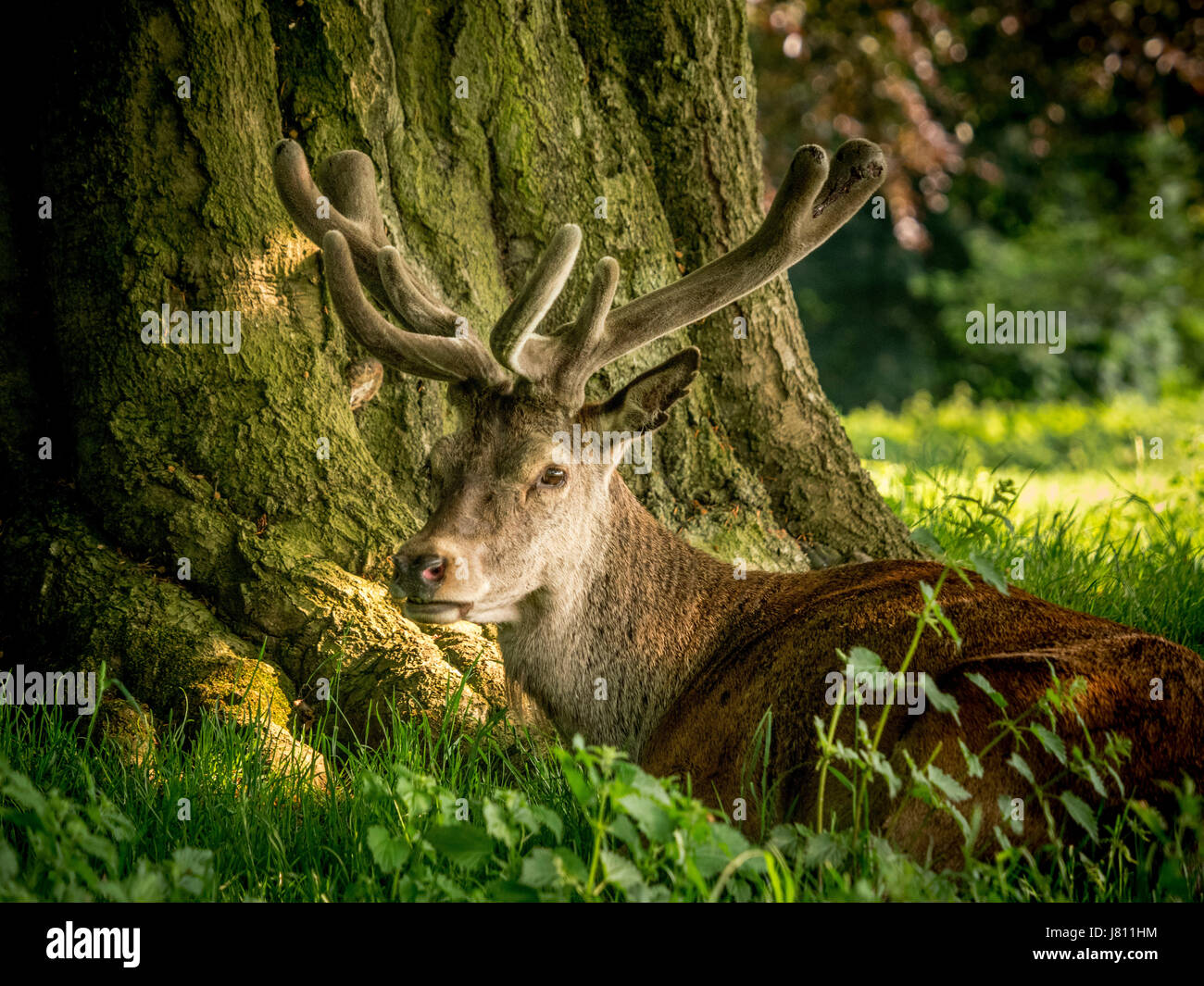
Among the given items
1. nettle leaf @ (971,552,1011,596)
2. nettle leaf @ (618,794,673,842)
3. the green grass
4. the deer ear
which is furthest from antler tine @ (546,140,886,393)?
nettle leaf @ (618,794,673,842)

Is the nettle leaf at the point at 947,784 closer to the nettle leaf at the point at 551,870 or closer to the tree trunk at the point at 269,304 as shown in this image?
the nettle leaf at the point at 551,870

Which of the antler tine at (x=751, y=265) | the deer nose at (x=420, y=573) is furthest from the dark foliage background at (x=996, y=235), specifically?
the deer nose at (x=420, y=573)

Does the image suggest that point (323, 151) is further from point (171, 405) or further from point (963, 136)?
point (963, 136)

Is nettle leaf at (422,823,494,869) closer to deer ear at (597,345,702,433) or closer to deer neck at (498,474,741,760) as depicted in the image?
deer neck at (498,474,741,760)

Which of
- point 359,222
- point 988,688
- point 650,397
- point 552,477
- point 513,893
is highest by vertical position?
point 359,222

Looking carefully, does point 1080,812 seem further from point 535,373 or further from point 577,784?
point 535,373

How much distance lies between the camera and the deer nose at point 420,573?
364 centimetres

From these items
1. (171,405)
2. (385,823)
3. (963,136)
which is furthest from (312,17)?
(963,136)

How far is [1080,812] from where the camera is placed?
2.75m

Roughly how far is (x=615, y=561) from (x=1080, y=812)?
1836mm

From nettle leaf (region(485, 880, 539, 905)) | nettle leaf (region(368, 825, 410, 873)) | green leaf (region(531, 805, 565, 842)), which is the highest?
green leaf (region(531, 805, 565, 842))

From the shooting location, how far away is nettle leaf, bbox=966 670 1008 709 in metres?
2.87

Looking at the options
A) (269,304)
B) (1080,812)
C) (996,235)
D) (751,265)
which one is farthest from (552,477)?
(996,235)

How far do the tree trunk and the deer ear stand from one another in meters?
0.93
